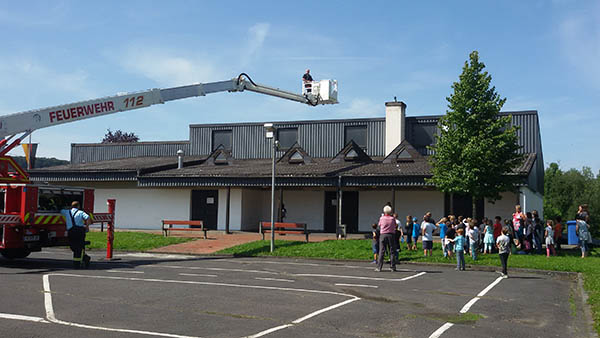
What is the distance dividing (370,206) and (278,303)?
828 inches

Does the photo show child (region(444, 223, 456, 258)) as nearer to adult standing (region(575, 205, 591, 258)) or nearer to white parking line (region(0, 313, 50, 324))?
adult standing (region(575, 205, 591, 258))

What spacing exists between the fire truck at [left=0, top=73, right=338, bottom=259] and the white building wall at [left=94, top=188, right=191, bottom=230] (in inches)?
510

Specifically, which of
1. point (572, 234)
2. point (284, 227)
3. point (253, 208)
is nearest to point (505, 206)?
point (572, 234)

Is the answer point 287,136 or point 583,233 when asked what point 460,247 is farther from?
point 287,136

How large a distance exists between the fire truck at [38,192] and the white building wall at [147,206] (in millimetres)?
12965

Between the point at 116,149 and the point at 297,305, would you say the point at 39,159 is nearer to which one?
the point at 116,149

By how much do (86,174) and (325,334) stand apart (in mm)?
27842

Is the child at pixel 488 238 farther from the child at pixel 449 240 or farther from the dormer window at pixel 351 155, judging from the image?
the dormer window at pixel 351 155

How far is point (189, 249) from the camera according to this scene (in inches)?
867

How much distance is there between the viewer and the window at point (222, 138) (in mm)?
39938

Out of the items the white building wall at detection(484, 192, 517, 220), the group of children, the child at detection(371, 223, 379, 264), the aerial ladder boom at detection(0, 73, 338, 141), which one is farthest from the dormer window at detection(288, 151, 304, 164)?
the child at detection(371, 223, 379, 264)

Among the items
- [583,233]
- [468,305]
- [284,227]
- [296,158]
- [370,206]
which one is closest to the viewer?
[468,305]

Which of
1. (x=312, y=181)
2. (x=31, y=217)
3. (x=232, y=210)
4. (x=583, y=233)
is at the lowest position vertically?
(x=583, y=233)

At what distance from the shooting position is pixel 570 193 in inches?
2569
